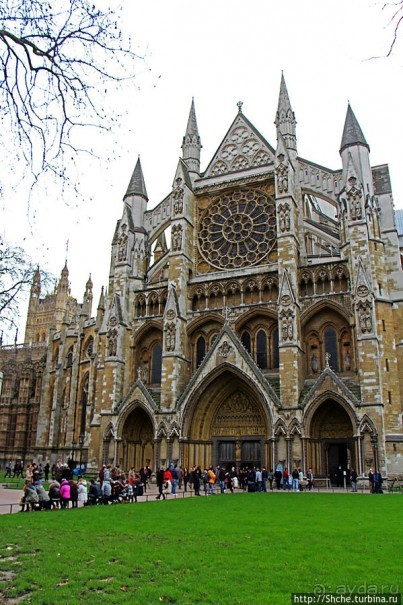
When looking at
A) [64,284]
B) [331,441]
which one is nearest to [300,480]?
[331,441]

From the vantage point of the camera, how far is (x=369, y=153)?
31.1m

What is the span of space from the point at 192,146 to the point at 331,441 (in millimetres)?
22483

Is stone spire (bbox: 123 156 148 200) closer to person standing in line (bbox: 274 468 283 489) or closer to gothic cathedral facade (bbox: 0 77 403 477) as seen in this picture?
gothic cathedral facade (bbox: 0 77 403 477)

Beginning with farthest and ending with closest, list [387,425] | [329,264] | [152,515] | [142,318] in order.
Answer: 1. [142,318]
2. [329,264]
3. [387,425]
4. [152,515]

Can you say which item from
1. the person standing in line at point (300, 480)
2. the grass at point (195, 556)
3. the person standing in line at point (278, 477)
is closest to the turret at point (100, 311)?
the person standing in line at point (278, 477)

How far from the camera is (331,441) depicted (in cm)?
2678

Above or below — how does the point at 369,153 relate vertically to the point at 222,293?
above

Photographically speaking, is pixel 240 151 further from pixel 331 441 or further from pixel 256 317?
pixel 331 441

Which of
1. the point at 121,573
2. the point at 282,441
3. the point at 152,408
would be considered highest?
the point at 152,408

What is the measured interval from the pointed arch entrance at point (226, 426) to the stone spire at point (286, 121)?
51.1 ft

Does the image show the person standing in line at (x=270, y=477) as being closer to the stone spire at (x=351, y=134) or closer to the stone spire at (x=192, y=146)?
the stone spire at (x=351, y=134)

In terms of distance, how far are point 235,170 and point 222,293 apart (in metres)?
9.04

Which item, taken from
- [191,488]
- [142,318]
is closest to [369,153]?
[142,318]

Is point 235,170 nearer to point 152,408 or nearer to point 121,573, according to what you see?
point 152,408
